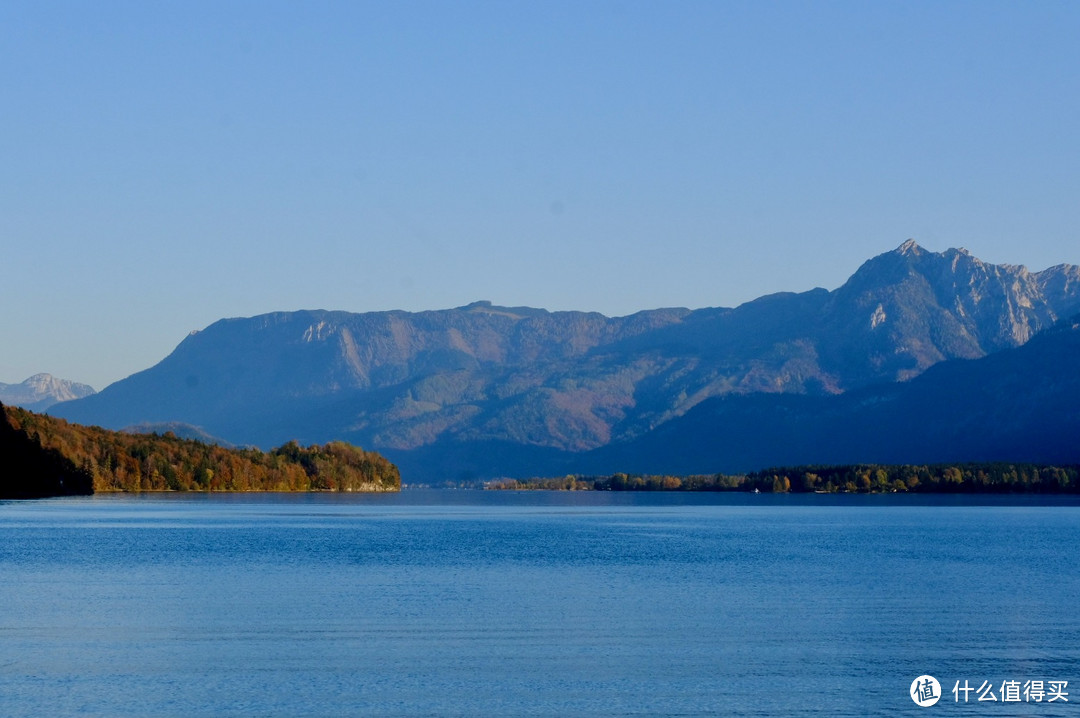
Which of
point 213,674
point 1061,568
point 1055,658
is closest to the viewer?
point 213,674

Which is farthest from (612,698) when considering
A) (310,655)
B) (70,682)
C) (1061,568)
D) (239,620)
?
(1061,568)

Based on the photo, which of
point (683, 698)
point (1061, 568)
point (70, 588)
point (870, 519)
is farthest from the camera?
point (870, 519)

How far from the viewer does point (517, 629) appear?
59.4 meters

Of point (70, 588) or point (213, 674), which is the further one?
point (70, 588)

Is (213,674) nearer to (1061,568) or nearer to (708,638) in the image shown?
(708,638)

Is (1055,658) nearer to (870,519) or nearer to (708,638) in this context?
(708,638)

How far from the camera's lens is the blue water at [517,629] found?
1767 inches

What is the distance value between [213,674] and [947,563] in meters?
63.3

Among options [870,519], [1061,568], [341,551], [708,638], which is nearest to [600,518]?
[870,519]

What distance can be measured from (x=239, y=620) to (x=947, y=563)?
5487cm

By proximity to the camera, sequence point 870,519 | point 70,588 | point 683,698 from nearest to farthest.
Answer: point 683,698, point 70,588, point 870,519

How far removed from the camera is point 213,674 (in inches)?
1907

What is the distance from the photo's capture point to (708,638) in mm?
57469

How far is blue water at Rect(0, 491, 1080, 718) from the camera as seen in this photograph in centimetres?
4488
